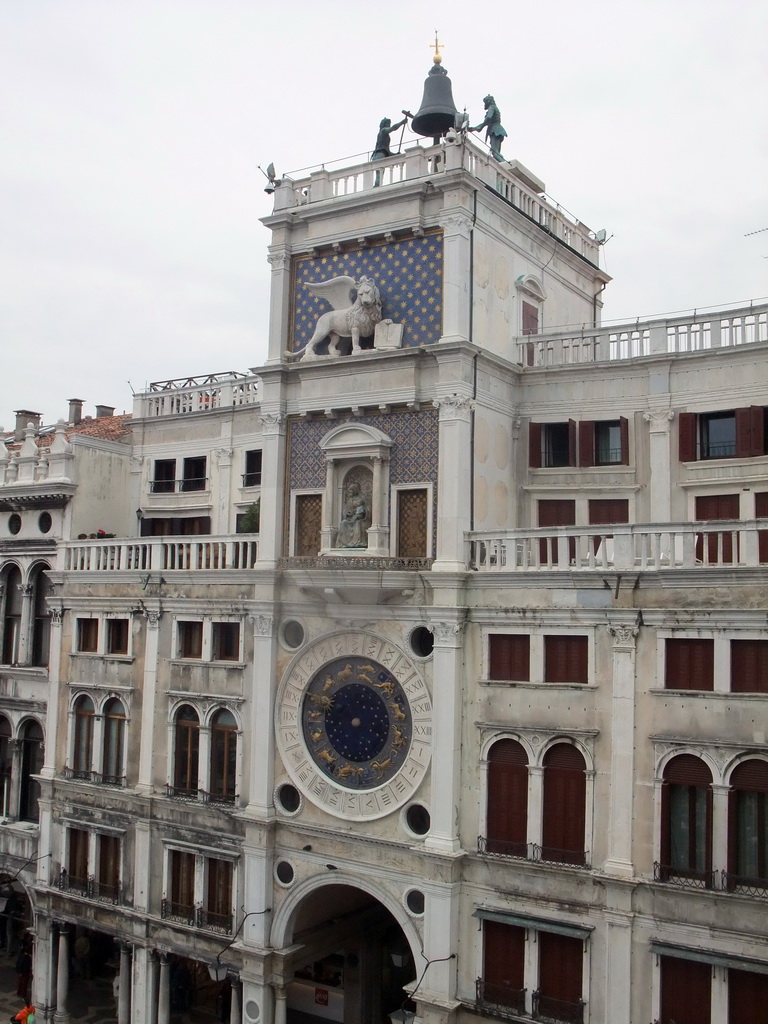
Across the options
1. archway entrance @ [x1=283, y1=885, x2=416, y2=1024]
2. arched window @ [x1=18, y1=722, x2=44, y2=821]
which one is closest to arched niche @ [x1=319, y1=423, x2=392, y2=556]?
archway entrance @ [x1=283, y1=885, x2=416, y2=1024]

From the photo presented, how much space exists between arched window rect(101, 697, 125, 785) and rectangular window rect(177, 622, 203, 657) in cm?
316

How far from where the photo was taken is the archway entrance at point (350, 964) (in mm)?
27984

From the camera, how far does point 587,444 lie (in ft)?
85.2

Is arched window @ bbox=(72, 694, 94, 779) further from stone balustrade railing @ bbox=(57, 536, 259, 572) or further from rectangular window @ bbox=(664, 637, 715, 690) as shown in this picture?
rectangular window @ bbox=(664, 637, 715, 690)

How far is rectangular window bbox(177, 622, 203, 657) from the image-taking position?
97.2 ft

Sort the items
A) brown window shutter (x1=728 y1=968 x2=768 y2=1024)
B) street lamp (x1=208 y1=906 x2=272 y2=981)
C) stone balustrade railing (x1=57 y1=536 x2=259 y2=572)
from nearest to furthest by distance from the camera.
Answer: brown window shutter (x1=728 y1=968 x2=768 y2=1024) → street lamp (x1=208 y1=906 x2=272 y2=981) → stone balustrade railing (x1=57 y1=536 x2=259 y2=572)

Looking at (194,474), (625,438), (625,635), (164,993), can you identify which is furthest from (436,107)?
(164,993)

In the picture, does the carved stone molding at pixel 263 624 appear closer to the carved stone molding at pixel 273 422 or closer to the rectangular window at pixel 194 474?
the carved stone molding at pixel 273 422

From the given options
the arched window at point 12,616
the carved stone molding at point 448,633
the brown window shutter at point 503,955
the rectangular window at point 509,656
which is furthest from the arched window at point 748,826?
the arched window at point 12,616

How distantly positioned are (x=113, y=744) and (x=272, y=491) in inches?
409

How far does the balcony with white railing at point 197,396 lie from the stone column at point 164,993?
17556mm

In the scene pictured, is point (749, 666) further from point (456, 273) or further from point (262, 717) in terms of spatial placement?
point (262, 717)

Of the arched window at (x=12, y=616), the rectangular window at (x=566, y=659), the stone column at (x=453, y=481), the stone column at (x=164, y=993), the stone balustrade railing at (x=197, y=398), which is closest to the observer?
the rectangular window at (x=566, y=659)

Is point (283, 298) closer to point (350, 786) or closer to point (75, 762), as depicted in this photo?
point (350, 786)
